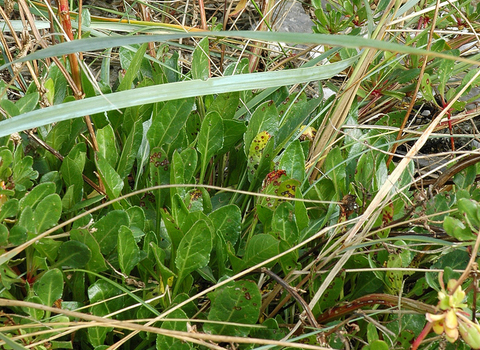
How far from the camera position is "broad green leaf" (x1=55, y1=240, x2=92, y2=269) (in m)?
1.10

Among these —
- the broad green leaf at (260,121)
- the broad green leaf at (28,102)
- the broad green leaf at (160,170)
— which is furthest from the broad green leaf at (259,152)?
the broad green leaf at (28,102)

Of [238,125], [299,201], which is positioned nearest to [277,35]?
[299,201]

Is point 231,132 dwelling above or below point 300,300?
above

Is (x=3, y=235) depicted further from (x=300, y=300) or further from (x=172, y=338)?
(x=300, y=300)

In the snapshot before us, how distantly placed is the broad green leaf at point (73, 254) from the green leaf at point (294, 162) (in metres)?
0.52

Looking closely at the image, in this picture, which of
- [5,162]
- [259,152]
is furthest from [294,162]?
[5,162]

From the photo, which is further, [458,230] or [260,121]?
[260,121]

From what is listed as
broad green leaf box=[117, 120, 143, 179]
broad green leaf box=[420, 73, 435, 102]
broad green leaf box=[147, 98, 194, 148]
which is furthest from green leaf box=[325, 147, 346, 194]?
broad green leaf box=[117, 120, 143, 179]

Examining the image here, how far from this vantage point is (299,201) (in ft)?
3.92

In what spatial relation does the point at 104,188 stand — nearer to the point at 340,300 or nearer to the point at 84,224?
the point at 84,224

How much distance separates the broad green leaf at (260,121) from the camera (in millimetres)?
1423

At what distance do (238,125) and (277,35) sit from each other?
62 cm

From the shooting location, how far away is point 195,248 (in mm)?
1106

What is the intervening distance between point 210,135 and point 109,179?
0.29m
